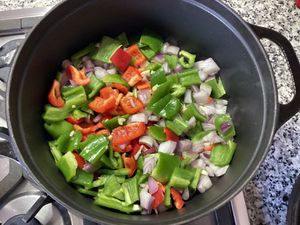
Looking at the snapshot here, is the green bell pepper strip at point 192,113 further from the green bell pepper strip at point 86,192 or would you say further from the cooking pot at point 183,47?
the green bell pepper strip at point 86,192

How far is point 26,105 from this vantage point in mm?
725

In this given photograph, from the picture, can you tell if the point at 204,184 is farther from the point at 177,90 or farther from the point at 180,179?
the point at 177,90

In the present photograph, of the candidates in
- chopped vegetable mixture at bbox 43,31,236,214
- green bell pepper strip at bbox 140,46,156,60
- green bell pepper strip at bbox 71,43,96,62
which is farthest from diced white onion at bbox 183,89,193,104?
green bell pepper strip at bbox 71,43,96,62

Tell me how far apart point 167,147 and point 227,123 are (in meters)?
0.13

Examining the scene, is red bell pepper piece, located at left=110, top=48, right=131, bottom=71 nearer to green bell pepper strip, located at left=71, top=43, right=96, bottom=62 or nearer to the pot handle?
green bell pepper strip, located at left=71, top=43, right=96, bottom=62

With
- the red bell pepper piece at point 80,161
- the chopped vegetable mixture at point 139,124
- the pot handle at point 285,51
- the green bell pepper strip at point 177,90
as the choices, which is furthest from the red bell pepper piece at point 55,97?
the pot handle at point 285,51

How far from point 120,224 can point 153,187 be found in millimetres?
118

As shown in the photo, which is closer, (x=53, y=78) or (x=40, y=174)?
(x=40, y=174)

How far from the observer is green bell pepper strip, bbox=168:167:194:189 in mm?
733

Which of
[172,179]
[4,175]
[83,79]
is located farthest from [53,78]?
[172,179]

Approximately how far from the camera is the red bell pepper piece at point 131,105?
0.80m

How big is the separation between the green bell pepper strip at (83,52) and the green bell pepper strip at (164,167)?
27 centimetres

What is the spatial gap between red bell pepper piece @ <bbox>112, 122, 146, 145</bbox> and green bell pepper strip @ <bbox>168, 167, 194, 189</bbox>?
98 millimetres

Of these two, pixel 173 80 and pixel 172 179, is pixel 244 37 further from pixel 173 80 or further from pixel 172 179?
pixel 172 179
